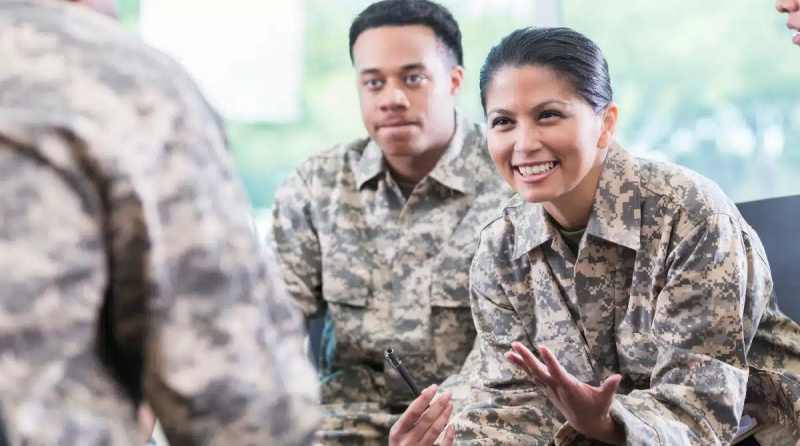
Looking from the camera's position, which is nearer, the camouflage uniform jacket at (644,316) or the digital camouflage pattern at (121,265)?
the digital camouflage pattern at (121,265)

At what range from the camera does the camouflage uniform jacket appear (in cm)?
183

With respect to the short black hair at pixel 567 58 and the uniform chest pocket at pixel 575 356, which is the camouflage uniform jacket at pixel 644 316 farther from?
the short black hair at pixel 567 58

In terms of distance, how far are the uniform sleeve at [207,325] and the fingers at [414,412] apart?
99cm

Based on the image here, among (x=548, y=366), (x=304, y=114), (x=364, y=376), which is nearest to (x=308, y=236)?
(x=364, y=376)

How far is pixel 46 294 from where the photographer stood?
0.82 metres

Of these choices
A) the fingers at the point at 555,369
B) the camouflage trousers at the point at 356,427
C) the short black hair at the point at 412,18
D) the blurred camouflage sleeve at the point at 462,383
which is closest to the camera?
the fingers at the point at 555,369

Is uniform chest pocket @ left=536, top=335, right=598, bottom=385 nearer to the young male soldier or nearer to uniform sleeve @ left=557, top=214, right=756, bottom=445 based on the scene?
uniform sleeve @ left=557, top=214, right=756, bottom=445

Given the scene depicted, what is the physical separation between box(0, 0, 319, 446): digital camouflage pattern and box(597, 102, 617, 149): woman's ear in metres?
1.25

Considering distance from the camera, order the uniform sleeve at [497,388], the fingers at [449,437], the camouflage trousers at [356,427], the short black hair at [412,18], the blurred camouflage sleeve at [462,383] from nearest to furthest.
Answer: the fingers at [449,437] → the uniform sleeve at [497,388] → the blurred camouflage sleeve at [462,383] → the camouflage trousers at [356,427] → the short black hair at [412,18]

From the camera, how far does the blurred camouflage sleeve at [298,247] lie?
2.65 metres

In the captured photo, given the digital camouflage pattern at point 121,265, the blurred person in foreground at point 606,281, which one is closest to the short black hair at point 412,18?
the blurred person in foreground at point 606,281

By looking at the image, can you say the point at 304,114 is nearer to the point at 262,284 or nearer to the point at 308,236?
the point at 308,236

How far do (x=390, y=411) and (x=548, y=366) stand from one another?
3.30 ft

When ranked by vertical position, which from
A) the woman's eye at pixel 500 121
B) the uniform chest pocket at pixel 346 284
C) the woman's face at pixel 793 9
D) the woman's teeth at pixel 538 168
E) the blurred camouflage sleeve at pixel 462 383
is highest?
the woman's face at pixel 793 9
